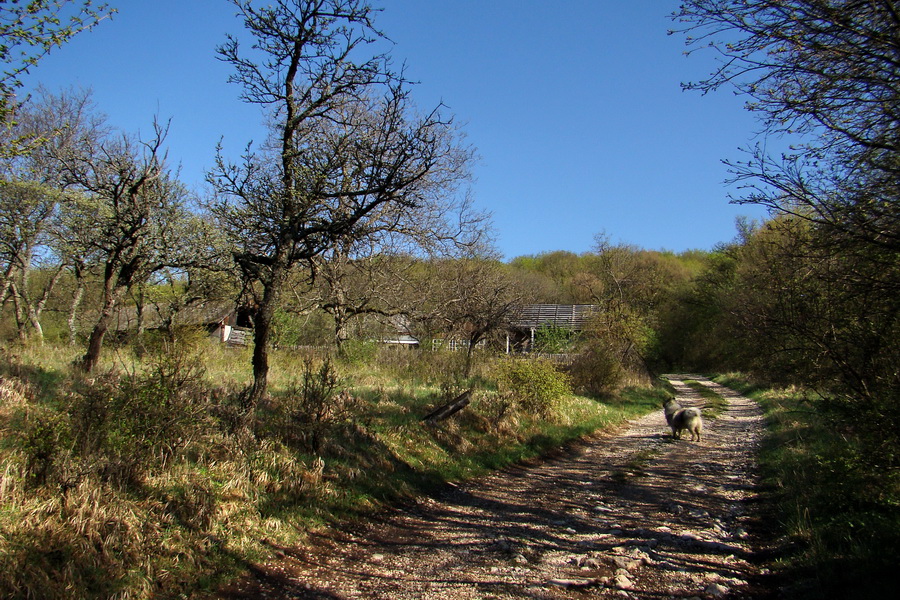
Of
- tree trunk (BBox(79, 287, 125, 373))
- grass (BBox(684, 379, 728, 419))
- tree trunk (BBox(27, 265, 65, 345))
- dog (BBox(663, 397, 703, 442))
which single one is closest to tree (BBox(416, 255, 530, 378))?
dog (BBox(663, 397, 703, 442))

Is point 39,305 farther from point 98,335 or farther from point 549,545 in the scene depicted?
point 549,545

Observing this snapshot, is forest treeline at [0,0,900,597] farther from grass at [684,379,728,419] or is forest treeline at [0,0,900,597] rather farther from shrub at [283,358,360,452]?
grass at [684,379,728,419]

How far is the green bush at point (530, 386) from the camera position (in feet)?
48.6

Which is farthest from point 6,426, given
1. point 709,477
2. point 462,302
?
point 462,302

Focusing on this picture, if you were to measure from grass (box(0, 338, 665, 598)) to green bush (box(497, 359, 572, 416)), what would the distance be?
4.15 metres

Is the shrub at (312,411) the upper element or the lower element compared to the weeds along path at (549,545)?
upper

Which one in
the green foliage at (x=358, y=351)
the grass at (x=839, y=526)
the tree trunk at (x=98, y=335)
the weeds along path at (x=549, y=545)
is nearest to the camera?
the grass at (x=839, y=526)

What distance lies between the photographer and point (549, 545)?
20.8 feet

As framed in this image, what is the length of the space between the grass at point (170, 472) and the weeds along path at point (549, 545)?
53cm

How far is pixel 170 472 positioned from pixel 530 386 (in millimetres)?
10502

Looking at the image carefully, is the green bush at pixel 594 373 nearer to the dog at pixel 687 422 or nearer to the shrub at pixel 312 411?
the dog at pixel 687 422

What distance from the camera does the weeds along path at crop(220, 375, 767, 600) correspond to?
510 centimetres

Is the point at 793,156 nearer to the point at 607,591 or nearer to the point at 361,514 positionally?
the point at 607,591

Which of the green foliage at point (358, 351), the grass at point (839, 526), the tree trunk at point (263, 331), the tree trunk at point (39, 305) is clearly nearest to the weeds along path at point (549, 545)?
the grass at point (839, 526)
